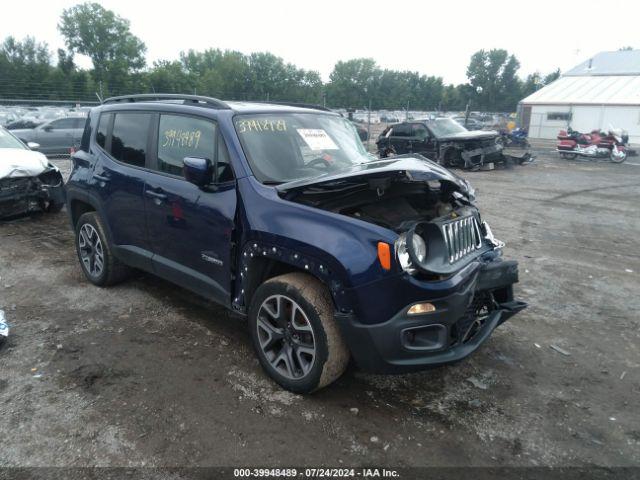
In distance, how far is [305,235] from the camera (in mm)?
2998

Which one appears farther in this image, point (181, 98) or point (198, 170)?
point (181, 98)

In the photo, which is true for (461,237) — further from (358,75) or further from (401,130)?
(358,75)

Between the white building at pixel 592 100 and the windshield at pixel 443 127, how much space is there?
2229cm

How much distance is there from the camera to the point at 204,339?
4.06m

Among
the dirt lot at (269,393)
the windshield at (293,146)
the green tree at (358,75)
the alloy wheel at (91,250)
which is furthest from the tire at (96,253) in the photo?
the green tree at (358,75)

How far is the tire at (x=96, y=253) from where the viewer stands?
4.86 metres

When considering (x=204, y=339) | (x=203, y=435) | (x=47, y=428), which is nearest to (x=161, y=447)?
(x=203, y=435)

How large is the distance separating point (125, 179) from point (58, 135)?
48.6 feet

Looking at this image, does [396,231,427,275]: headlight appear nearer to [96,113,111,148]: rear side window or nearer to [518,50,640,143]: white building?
[96,113,111,148]: rear side window

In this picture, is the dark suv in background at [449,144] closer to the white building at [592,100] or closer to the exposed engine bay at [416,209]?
the exposed engine bay at [416,209]

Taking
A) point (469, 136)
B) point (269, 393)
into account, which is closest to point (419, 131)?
point (469, 136)

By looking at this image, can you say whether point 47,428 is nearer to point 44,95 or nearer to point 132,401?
point 132,401

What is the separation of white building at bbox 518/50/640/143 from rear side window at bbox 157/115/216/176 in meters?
35.4

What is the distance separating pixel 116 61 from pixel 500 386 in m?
69.6
